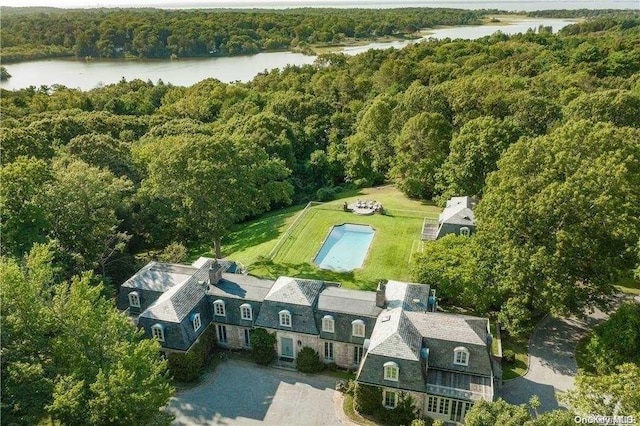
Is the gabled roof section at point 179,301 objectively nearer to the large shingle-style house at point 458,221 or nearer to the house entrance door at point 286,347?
the house entrance door at point 286,347

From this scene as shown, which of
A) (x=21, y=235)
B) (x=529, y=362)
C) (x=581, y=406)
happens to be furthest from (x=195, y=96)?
(x=581, y=406)

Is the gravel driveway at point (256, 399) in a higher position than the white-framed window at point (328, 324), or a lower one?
lower

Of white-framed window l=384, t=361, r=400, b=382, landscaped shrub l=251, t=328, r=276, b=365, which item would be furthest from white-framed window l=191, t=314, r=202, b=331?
white-framed window l=384, t=361, r=400, b=382

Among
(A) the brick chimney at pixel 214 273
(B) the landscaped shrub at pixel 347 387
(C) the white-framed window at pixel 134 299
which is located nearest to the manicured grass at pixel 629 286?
(B) the landscaped shrub at pixel 347 387

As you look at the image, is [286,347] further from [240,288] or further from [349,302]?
[349,302]

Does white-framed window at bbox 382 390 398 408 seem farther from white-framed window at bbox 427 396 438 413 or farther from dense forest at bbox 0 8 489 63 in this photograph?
dense forest at bbox 0 8 489 63

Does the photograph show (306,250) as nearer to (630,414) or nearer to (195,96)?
(630,414)
